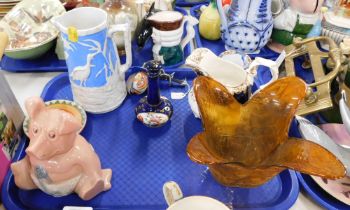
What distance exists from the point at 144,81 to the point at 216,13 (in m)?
0.25

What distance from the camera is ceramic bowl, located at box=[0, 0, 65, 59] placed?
0.65 m

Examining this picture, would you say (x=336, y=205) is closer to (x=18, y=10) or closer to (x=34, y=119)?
(x=34, y=119)

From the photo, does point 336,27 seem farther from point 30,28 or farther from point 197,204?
point 30,28

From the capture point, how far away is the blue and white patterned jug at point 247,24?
630 mm

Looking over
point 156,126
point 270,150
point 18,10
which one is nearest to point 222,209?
point 270,150

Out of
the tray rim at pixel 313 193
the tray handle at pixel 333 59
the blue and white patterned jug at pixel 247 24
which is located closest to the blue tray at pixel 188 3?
the blue and white patterned jug at pixel 247 24

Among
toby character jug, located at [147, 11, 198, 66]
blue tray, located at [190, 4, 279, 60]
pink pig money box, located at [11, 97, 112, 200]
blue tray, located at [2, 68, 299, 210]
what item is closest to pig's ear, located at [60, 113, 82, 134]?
pink pig money box, located at [11, 97, 112, 200]

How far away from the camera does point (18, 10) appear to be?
685 mm

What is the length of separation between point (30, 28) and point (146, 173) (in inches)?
16.9

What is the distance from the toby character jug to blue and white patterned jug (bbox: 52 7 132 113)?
99 millimetres

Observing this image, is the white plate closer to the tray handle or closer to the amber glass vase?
the tray handle

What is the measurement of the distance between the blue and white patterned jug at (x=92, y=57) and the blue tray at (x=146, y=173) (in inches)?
1.5

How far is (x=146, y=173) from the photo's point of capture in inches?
18.9

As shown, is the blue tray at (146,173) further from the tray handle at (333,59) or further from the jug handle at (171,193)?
the tray handle at (333,59)
